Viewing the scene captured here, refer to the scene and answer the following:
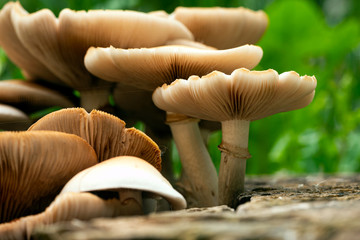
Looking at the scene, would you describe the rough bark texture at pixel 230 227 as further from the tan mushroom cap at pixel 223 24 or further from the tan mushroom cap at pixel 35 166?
the tan mushroom cap at pixel 223 24

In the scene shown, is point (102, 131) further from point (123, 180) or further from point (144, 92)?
point (144, 92)

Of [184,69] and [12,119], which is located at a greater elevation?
[184,69]

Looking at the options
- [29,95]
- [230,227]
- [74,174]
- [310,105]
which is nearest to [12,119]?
[29,95]

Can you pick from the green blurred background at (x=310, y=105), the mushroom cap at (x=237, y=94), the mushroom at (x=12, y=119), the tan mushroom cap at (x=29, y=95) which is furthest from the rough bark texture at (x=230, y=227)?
the green blurred background at (x=310, y=105)

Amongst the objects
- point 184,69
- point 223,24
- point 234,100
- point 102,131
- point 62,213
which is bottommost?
point 62,213

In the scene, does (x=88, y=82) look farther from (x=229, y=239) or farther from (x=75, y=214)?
(x=229, y=239)

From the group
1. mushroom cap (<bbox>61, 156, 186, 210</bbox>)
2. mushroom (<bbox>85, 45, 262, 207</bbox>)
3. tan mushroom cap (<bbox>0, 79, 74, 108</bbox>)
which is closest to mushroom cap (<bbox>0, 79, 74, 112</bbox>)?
tan mushroom cap (<bbox>0, 79, 74, 108</bbox>)
